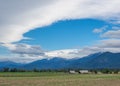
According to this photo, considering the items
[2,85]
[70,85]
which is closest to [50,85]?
[70,85]

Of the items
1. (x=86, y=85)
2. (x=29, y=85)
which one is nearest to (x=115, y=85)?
(x=86, y=85)

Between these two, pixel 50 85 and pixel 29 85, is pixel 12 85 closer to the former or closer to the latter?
pixel 29 85

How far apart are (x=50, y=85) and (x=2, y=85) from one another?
8554mm

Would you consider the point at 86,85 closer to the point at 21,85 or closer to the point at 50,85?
the point at 50,85

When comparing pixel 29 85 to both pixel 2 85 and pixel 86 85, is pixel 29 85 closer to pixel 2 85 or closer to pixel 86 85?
pixel 2 85

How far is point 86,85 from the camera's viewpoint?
187 ft

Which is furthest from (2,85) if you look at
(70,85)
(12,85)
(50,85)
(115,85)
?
(115,85)

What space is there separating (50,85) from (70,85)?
11.6 feet

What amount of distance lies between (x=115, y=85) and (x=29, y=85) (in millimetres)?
15643

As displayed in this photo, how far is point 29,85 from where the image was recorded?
56719 mm

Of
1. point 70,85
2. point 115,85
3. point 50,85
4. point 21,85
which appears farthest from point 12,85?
point 115,85

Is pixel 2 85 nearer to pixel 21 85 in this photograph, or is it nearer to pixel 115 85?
pixel 21 85

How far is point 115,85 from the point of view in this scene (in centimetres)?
5906

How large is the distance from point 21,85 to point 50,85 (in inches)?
200
